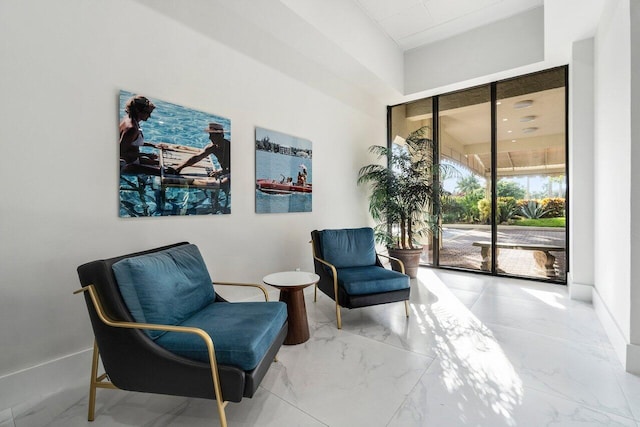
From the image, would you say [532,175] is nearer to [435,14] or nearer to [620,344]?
[435,14]

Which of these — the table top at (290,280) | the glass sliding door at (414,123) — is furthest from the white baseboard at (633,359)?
the glass sliding door at (414,123)

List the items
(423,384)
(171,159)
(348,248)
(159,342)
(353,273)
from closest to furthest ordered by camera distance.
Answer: (159,342) < (423,384) < (171,159) < (353,273) < (348,248)

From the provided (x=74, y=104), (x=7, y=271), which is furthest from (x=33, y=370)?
(x=74, y=104)

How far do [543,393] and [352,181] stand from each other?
3.58 meters

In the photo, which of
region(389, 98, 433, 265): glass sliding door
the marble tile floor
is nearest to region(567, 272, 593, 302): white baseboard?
the marble tile floor

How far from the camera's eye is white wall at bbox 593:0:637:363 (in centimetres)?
233

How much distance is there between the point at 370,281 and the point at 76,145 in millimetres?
2657

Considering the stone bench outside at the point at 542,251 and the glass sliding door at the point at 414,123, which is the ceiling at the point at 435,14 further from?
the stone bench outside at the point at 542,251

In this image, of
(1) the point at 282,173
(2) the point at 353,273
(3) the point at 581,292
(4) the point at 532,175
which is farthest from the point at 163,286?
(4) the point at 532,175

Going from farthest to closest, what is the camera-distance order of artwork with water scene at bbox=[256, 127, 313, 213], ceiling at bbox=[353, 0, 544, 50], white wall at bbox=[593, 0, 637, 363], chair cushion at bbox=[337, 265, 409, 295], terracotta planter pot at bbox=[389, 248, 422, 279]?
1. terracotta planter pot at bbox=[389, 248, 422, 279]
2. ceiling at bbox=[353, 0, 544, 50]
3. artwork with water scene at bbox=[256, 127, 313, 213]
4. chair cushion at bbox=[337, 265, 409, 295]
5. white wall at bbox=[593, 0, 637, 363]

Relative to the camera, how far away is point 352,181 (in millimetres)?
4980

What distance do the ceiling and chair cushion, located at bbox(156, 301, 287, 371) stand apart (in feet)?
13.2

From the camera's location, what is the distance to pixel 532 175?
4586mm

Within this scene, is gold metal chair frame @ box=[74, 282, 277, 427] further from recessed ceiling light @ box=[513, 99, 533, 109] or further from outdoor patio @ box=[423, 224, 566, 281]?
recessed ceiling light @ box=[513, 99, 533, 109]
